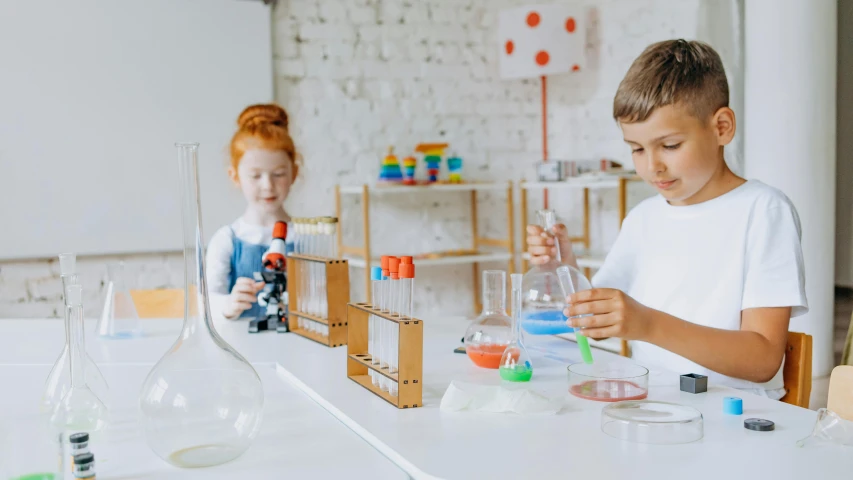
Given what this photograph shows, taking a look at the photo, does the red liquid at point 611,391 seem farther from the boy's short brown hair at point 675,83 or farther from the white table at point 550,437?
the boy's short brown hair at point 675,83

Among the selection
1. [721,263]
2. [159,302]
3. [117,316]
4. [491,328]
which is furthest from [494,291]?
[159,302]

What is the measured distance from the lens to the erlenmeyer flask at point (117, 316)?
71.7 inches

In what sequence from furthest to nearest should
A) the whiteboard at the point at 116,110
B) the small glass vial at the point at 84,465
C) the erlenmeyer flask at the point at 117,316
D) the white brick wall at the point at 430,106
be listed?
the white brick wall at the point at 430,106, the whiteboard at the point at 116,110, the erlenmeyer flask at the point at 117,316, the small glass vial at the point at 84,465

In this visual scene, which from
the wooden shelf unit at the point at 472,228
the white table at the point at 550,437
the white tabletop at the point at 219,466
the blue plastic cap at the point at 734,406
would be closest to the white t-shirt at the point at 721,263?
the white table at the point at 550,437

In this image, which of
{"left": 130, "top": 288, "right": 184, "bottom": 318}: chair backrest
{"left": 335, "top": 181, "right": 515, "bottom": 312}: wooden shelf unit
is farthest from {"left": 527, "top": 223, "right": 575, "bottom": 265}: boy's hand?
{"left": 335, "top": 181, "right": 515, "bottom": 312}: wooden shelf unit

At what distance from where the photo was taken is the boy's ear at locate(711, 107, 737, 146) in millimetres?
1533

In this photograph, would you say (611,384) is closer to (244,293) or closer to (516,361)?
(516,361)

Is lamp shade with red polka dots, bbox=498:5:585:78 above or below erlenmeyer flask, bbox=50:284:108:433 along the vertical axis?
above

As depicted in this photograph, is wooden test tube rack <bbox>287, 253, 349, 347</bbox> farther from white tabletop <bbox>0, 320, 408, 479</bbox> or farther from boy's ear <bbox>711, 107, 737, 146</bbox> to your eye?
boy's ear <bbox>711, 107, 737, 146</bbox>

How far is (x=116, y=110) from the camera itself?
11.4ft

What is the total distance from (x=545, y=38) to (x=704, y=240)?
104 inches

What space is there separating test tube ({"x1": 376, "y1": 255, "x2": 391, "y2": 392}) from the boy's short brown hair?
642 mm

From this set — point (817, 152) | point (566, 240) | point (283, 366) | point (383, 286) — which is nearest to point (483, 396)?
point (383, 286)

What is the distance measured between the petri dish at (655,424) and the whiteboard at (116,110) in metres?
2.93
